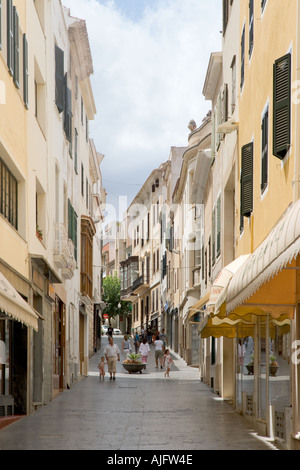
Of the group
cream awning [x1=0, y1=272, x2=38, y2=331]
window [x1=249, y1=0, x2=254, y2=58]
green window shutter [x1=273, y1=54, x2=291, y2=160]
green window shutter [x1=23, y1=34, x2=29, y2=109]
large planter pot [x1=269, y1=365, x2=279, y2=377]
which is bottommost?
large planter pot [x1=269, y1=365, x2=279, y2=377]

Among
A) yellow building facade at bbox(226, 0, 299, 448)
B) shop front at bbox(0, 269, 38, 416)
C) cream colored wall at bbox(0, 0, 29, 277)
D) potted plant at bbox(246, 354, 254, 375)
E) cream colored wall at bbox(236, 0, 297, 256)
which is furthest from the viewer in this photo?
potted plant at bbox(246, 354, 254, 375)

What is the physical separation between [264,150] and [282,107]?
3031mm

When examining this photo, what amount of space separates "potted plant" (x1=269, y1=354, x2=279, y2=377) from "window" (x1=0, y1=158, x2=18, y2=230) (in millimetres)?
6002

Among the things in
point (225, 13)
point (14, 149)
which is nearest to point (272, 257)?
point (14, 149)

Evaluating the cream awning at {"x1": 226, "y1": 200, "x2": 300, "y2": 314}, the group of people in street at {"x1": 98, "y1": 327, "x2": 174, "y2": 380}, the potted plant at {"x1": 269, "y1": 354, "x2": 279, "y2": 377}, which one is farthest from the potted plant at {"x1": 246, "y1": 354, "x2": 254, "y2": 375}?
the group of people in street at {"x1": 98, "y1": 327, "x2": 174, "y2": 380}

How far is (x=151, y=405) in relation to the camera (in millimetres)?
22766

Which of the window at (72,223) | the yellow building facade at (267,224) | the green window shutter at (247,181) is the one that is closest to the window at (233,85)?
the yellow building facade at (267,224)

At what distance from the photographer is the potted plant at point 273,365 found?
15.1 m

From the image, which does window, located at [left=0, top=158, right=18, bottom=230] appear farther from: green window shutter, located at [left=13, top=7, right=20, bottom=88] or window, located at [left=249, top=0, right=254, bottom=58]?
window, located at [left=249, top=0, right=254, bottom=58]

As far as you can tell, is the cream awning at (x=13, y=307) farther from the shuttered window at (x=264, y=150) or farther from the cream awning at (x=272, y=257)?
the shuttered window at (x=264, y=150)

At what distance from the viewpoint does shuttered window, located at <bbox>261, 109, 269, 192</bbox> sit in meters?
15.5

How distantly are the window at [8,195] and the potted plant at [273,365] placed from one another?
6002 millimetres

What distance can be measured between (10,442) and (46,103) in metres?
12.1

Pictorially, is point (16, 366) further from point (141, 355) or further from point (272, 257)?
point (141, 355)
